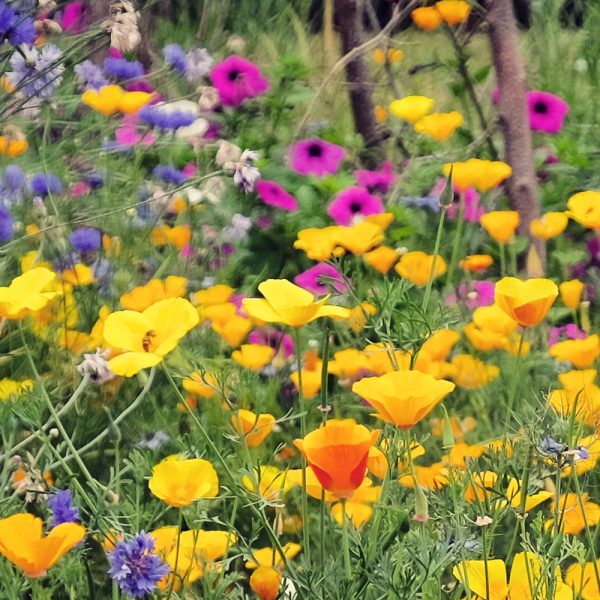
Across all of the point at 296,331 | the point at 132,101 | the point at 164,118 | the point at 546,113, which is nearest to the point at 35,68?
the point at 132,101

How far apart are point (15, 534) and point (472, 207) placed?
1664 mm

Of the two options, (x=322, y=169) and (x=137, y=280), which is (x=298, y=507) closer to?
(x=137, y=280)

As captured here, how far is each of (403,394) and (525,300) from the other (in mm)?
256

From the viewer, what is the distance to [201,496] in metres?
0.95

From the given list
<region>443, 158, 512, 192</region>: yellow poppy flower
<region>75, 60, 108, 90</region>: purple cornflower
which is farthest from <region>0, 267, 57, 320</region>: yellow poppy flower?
<region>75, 60, 108, 90</region>: purple cornflower

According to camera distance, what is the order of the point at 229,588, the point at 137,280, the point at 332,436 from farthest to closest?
the point at 137,280, the point at 229,588, the point at 332,436

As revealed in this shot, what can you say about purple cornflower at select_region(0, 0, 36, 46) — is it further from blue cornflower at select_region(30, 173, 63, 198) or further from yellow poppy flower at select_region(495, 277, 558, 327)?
yellow poppy flower at select_region(495, 277, 558, 327)

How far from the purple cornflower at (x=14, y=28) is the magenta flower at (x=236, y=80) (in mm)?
1257

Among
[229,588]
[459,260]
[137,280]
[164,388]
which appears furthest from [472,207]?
[229,588]

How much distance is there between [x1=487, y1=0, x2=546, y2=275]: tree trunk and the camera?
88.1 inches

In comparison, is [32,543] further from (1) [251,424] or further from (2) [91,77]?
(2) [91,77]

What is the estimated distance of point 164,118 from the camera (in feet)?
7.47

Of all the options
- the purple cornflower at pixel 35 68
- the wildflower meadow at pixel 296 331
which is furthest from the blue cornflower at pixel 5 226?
the purple cornflower at pixel 35 68

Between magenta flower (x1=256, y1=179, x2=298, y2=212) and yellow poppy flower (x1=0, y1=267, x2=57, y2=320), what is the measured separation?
4.36ft
